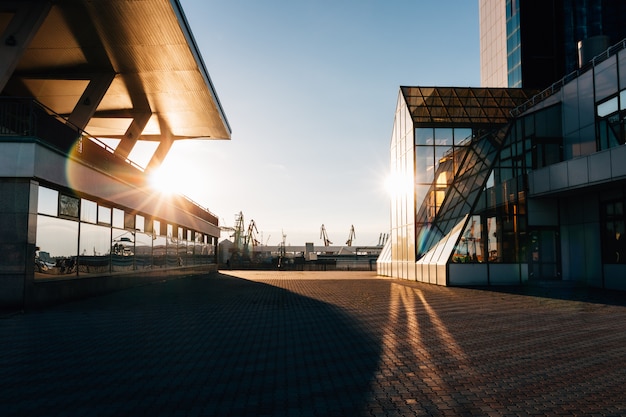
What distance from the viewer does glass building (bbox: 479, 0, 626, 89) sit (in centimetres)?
5694

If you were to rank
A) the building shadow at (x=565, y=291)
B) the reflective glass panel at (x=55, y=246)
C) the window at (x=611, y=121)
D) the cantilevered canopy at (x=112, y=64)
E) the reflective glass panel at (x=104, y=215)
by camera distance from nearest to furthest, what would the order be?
the reflective glass panel at (x=55, y=246) → the cantilevered canopy at (x=112, y=64) → the building shadow at (x=565, y=291) → the reflective glass panel at (x=104, y=215) → the window at (x=611, y=121)

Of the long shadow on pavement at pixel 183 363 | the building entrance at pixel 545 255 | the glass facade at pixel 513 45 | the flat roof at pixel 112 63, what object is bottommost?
the long shadow on pavement at pixel 183 363

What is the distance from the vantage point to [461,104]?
108 feet

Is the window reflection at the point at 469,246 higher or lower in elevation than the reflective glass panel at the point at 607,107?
lower

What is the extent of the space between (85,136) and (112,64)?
6530mm

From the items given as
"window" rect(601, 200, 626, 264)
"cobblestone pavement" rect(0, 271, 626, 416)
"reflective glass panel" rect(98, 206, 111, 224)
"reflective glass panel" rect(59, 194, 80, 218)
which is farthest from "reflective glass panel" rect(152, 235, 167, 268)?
"window" rect(601, 200, 626, 264)

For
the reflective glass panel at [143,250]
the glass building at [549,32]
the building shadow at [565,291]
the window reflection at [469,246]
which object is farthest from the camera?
the glass building at [549,32]

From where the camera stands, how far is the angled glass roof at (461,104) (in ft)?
105

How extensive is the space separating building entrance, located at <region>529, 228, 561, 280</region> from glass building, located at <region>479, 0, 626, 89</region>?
34543mm

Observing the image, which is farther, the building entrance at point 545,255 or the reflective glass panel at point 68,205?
the building entrance at point 545,255

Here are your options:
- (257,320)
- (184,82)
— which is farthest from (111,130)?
(257,320)

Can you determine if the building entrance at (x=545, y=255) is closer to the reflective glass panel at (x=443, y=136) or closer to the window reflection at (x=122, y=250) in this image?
the reflective glass panel at (x=443, y=136)

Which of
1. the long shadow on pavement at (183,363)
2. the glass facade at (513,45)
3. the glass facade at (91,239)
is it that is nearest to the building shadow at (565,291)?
the long shadow on pavement at (183,363)

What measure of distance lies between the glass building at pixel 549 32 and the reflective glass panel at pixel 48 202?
51.1 metres
